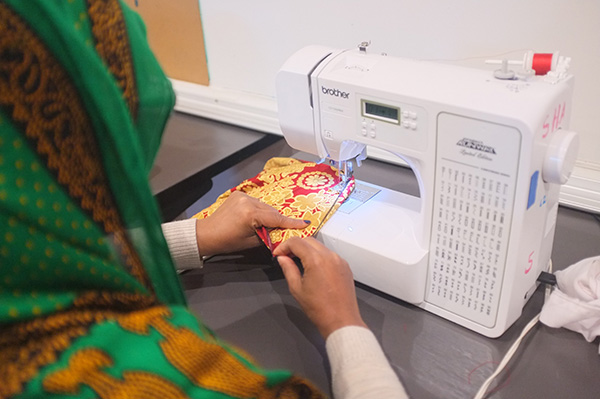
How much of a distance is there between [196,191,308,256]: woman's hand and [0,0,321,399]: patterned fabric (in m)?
0.49

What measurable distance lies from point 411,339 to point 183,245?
19.1 inches

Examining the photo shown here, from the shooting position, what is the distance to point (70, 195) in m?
0.43

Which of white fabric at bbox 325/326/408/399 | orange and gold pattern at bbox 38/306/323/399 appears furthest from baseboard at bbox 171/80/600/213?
orange and gold pattern at bbox 38/306/323/399

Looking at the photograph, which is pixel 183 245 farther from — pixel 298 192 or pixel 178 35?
pixel 178 35

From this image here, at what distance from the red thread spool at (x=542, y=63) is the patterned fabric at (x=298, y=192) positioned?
1.38ft

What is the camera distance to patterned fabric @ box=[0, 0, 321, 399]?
39 cm

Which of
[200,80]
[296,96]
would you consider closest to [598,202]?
[296,96]

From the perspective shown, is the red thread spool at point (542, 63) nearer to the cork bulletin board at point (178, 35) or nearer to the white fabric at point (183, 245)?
the white fabric at point (183, 245)

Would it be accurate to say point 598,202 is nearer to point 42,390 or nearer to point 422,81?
point 422,81

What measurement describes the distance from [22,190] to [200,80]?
5.36ft

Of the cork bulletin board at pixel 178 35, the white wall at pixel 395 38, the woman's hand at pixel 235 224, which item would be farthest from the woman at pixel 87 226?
the cork bulletin board at pixel 178 35

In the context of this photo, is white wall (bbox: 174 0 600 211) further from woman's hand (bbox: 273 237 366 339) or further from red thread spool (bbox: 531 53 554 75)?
woman's hand (bbox: 273 237 366 339)

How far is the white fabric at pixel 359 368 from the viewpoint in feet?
2.09

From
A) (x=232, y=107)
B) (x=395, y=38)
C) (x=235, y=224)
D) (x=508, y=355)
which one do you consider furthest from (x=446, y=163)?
(x=232, y=107)
